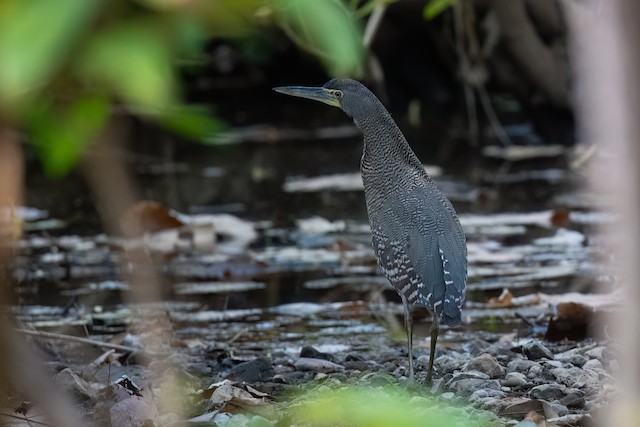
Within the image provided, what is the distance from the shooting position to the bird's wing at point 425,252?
14.9ft

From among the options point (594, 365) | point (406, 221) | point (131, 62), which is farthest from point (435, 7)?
point (131, 62)

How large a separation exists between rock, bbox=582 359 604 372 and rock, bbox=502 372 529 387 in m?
0.32

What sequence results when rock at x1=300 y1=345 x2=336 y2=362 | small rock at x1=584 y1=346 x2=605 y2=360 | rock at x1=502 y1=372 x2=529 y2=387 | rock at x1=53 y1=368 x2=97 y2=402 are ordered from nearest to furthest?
1. rock at x1=53 y1=368 x2=97 y2=402
2. rock at x1=502 y1=372 x2=529 y2=387
3. small rock at x1=584 y1=346 x2=605 y2=360
4. rock at x1=300 y1=345 x2=336 y2=362

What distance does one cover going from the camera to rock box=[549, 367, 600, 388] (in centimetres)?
431

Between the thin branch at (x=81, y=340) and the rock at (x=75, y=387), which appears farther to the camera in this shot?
the thin branch at (x=81, y=340)

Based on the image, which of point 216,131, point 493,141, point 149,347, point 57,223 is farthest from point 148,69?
point 493,141

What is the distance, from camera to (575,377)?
14.4ft

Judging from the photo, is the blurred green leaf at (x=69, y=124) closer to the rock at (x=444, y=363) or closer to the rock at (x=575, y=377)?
the rock at (x=575, y=377)

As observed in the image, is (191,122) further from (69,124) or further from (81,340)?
(81,340)

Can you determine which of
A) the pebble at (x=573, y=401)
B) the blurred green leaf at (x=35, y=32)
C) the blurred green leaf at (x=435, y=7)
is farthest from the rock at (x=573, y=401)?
the blurred green leaf at (x=35, y=32)

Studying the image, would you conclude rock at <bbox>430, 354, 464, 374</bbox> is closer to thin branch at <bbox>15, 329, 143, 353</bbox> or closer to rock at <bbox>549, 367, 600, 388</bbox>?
rock at <bbox>549, 367, 600, 388</bbox>

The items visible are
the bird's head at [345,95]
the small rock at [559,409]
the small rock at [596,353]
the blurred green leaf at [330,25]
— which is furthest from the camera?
the bird's head at [345,95]

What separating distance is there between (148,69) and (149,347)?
4019 millimetres

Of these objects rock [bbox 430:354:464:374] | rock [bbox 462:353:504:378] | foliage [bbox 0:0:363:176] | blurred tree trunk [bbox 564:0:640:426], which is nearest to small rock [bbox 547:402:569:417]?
rock [bbox 462:353:504:378]
